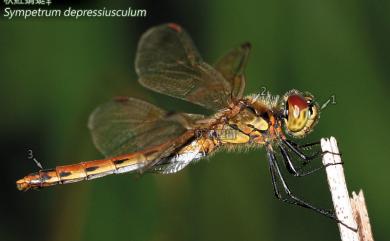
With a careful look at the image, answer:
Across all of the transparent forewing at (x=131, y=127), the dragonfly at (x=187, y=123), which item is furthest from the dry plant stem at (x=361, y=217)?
the transparent forewing at (x=131, y=127)

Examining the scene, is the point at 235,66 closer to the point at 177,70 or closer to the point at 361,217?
the point at 177,70

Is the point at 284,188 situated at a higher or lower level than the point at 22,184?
lower

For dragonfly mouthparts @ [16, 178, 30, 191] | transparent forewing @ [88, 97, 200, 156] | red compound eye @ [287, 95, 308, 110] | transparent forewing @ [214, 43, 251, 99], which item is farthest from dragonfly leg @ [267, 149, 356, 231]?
dragonfly mouthparts @ [16, 178, 30, 191]

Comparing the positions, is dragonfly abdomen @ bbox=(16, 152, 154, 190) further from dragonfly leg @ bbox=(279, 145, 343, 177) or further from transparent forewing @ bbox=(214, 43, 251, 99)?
dragonfly leg @ bbox=(279, 145, 343, 177)

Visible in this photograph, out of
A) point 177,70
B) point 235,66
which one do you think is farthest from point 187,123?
point 235,66

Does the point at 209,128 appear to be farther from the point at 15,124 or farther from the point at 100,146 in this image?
the point at 15,124

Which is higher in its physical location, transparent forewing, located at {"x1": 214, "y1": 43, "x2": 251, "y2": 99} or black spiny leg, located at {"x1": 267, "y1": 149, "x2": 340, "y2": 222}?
transparent forewing, located at {"x1": 214, "y1": 43, "x2": 251, "y2": 99}

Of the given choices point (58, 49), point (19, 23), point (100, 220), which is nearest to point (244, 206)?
point (100, 220)
